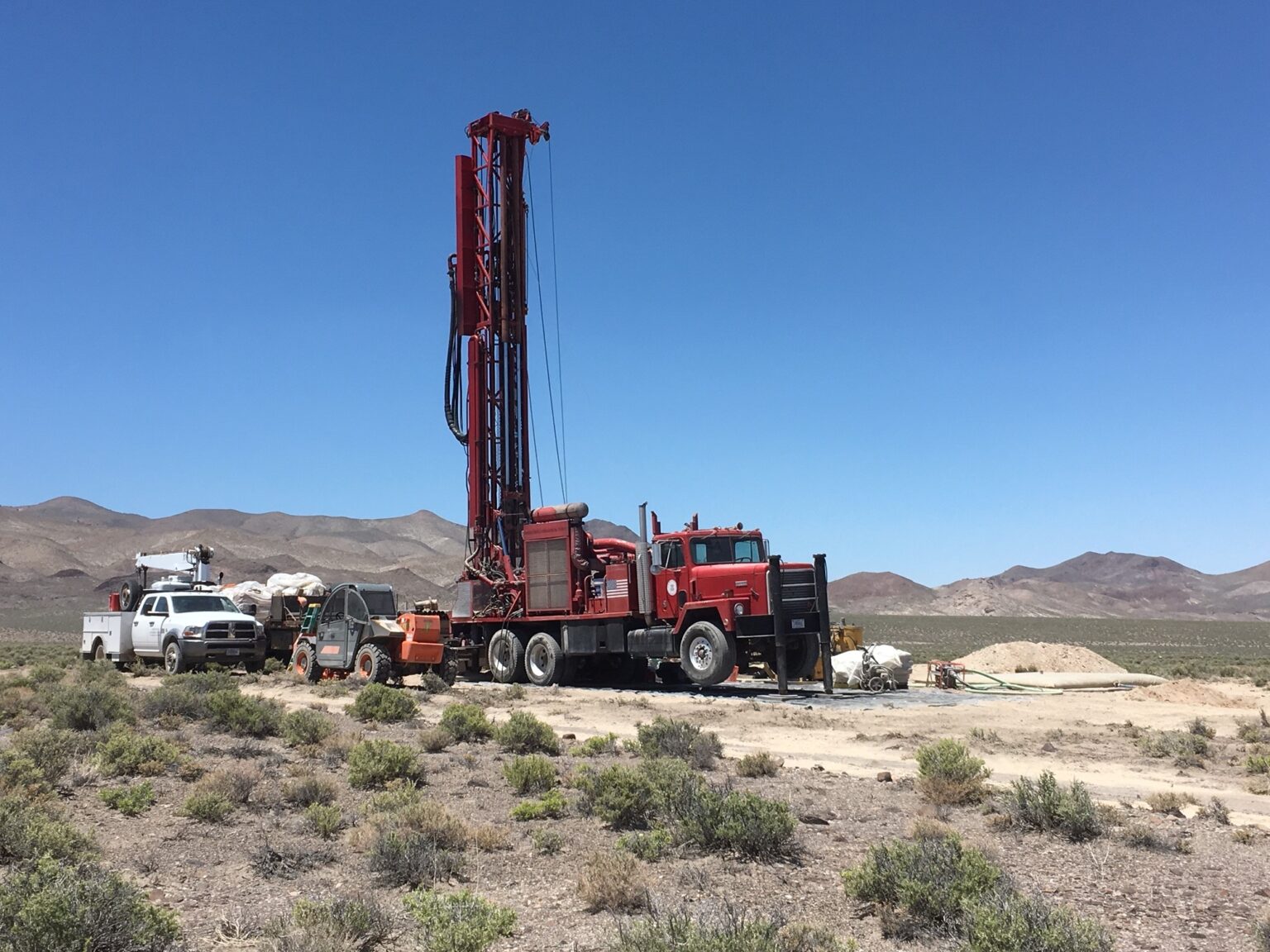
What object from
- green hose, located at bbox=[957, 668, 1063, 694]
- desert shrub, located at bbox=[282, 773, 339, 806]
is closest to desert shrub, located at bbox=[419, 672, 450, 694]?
green hose, located at bbox=[957, 668, 1063, 694]

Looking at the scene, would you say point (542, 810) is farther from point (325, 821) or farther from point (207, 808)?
point (207, 808)

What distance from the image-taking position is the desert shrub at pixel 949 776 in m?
9.05

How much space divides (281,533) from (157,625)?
559ft

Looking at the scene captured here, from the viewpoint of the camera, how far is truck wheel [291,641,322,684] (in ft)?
77.6

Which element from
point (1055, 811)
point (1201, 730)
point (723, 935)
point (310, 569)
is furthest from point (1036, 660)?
Answer: point (310, 569)

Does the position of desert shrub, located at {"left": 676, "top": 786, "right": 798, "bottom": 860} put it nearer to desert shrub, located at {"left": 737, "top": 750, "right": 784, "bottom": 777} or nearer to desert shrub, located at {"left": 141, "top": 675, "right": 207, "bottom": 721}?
desert shrub, located at {"left": 737, "top": 750, "right": 784, "bottom": 777}

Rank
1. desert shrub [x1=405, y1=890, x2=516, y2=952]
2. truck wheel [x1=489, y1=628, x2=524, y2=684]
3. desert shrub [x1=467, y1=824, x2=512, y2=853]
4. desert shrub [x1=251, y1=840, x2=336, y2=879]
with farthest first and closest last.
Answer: truck wheel [x1=489, y1=628, x2=524, y2=684] < desert shrub [x1=467, y1=824, x2=512, y2=853] < desert shrub [x1=251, y1=840, x2=336, y2=879] < desert shrub [x1=405, y1=890, x2=516, y2=952]

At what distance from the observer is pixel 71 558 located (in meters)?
132

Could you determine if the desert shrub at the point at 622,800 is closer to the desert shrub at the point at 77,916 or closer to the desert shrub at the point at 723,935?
the desert shrub at the point at 723,935

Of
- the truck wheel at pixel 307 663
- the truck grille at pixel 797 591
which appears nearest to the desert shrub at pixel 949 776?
the truck grille at pixel 797 591

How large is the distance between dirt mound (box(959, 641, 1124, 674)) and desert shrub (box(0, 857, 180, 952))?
26.2m

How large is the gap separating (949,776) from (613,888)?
183 inches

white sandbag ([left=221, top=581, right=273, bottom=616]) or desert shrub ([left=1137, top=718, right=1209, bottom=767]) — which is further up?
white sandbag ([left=221, top=581, right=273, bottom=616])

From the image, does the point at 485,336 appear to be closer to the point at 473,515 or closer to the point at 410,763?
the point at 473,515
